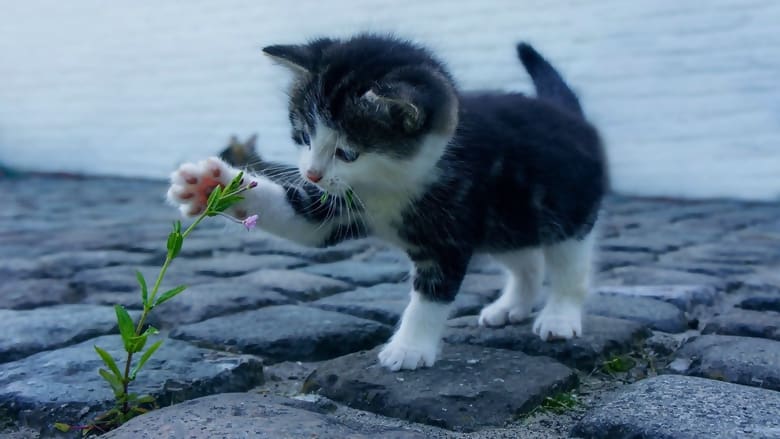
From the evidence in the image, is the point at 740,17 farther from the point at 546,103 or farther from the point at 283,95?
the point at 283,95

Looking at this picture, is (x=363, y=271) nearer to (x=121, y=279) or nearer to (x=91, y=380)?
(x=121, y=279)

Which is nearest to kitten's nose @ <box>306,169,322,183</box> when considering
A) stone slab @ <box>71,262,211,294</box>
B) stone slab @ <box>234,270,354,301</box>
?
stone slab @ <box>234,270,354,301</box>

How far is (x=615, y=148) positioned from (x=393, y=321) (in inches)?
181

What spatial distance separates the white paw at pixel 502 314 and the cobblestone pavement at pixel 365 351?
50 mm

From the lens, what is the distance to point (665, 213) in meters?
5.58

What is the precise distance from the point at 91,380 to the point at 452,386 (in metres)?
0.79

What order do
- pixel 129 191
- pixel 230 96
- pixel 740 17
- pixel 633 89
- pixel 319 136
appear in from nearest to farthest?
pixel 319 136 → pixel 740 17 → pixel 633 89 → pixel 129 191 → pixel 230 96

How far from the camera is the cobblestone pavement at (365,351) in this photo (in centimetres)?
159

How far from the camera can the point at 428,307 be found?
6.73 feet

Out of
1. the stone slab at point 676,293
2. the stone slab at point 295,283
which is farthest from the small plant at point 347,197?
the stone slab at point 676,293

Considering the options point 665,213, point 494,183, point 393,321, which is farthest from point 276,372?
point 665,213

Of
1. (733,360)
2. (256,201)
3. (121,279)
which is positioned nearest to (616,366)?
(733,360)

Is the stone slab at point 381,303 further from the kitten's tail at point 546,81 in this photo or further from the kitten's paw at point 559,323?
the kitten's tail at point 546,81

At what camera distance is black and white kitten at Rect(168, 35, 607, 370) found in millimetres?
1901
